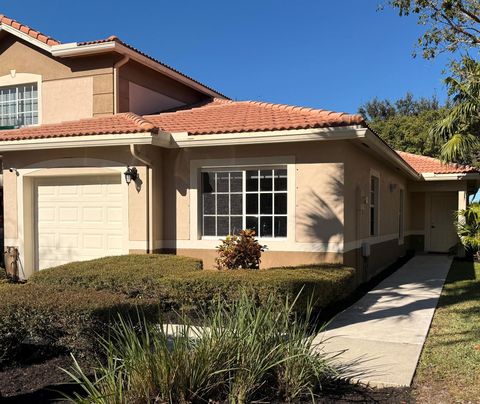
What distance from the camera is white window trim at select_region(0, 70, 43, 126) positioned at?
13141mm

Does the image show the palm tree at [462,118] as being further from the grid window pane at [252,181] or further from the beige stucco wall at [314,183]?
the grid window pane at [252,181]

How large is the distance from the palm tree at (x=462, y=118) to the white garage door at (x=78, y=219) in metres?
8.75

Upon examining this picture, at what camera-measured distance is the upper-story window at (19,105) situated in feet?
44.0

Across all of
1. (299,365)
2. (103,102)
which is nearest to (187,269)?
(299,365)

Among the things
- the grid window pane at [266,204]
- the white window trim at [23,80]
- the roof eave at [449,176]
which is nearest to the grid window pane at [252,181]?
the grid window pane at [266,204]

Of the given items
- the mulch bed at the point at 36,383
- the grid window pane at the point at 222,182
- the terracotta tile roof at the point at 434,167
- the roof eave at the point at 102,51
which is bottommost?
the mulch bed at the point at 36,383

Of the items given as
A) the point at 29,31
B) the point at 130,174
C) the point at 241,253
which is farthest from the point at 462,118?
the point at 29,31

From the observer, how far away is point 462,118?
1390 cm

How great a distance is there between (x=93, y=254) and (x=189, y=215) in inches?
94.8

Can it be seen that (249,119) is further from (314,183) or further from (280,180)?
(314,183)

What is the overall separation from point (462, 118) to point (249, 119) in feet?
23.0

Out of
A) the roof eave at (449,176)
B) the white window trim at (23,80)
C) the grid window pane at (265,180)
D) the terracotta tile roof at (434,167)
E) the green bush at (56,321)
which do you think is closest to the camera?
the green bush at (56,321)

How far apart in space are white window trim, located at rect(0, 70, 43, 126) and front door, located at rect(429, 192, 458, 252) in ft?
51.3

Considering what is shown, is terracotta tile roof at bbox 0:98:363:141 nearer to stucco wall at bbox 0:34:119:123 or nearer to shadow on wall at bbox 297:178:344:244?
stucco wall at bbox 0:34:119:123
